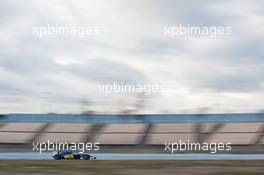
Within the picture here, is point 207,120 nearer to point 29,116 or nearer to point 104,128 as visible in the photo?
point 104,128

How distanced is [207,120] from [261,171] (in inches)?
1162

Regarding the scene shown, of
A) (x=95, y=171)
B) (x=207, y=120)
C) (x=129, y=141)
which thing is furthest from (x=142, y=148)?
(x=95, y=171)

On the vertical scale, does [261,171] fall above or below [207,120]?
below

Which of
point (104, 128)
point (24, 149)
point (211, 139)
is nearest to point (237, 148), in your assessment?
point (211, 139)

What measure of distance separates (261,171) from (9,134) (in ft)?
101

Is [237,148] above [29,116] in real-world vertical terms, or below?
below

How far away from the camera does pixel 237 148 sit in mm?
39312

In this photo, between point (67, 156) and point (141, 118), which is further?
point (141, 118)

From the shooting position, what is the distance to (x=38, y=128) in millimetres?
43719

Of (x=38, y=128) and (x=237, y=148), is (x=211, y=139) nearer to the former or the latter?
(x=237, y=148)

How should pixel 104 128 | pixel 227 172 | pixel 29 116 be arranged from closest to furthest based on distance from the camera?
pixel 227 172
pixel 29 116
pixel 104 128

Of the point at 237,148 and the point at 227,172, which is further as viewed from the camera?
the point at 237,148

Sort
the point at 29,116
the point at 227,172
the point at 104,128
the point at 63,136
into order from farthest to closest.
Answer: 1. the point at 104,128
2. the point at 29,116
3. the point at 63,136
4. the point at 227,172

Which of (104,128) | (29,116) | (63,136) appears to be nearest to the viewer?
(63,136)
